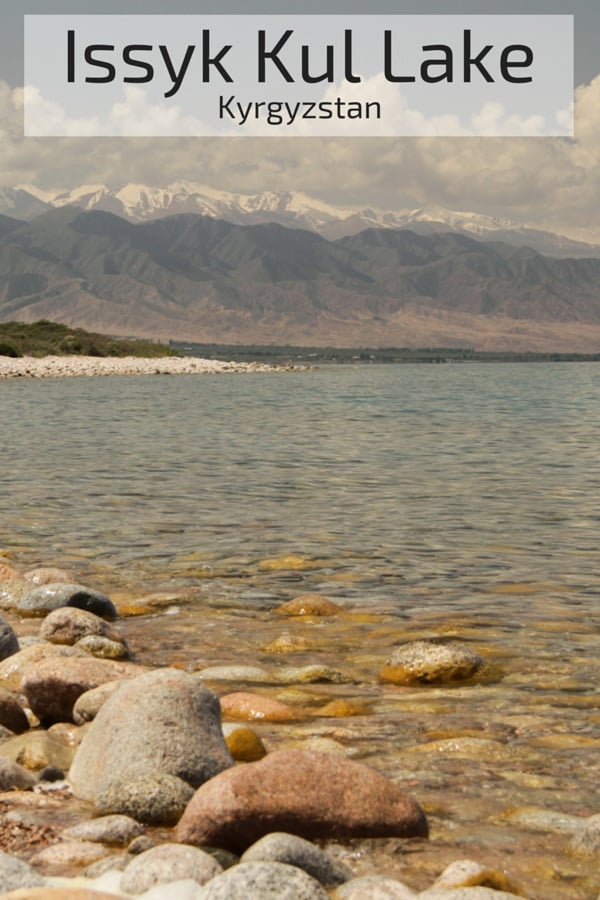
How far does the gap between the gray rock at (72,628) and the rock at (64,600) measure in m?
1.21

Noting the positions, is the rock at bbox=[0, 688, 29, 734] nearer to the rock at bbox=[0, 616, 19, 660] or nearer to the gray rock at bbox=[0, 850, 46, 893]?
the rock at bbox=[0, 616, 19, 660]

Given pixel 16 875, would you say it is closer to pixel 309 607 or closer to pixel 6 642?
pixel 6 642

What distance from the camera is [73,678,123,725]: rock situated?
8.23 meters

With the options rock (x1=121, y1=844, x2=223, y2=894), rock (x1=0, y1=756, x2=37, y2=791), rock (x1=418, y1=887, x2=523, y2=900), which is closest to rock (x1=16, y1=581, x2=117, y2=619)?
rock (x1=0, y1=756, x2=37, y2=791)

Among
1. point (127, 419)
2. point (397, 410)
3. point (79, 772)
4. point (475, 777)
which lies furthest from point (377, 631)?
point (397, 410)

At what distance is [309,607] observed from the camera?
1241 cm

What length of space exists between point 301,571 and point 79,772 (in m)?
7.91

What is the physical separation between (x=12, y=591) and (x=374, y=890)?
8.32 metres

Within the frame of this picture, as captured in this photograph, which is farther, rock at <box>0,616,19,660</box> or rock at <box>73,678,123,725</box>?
rock at <box>0,616,19,660</box>

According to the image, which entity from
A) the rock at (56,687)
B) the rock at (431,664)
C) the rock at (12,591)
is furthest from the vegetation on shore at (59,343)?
the rock at (56,687)

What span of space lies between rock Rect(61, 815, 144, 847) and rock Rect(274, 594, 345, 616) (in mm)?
6102

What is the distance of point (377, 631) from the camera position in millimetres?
11656

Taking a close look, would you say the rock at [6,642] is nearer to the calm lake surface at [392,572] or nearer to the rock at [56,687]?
the calm lake surface at [392,572]

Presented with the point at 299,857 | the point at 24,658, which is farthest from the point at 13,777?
the point at 24,658
